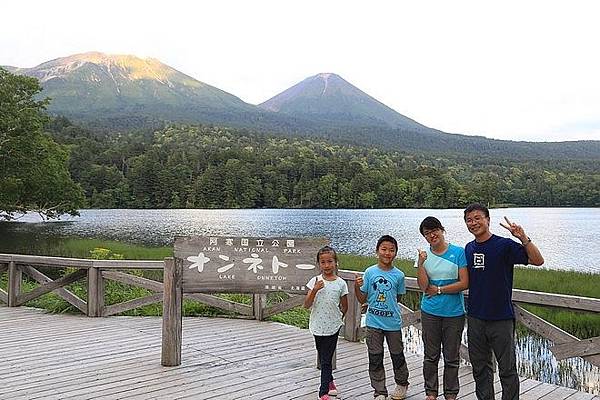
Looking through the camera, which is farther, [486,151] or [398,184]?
[486,151]

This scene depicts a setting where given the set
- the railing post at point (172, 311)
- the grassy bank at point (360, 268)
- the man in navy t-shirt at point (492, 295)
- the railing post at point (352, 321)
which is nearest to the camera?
the man in navy t-shirt at point (492, 295)

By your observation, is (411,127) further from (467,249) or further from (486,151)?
(467,249)

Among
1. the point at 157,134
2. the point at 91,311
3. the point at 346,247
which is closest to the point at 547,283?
the point at 91,311

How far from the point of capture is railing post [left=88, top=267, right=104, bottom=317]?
7.34 m

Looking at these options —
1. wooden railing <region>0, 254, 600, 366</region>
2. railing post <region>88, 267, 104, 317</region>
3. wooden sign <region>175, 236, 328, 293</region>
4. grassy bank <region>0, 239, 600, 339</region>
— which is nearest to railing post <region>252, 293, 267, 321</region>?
wooden railing <region>0, 254, 600, 366</region>

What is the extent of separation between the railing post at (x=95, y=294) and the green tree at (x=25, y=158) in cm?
2053

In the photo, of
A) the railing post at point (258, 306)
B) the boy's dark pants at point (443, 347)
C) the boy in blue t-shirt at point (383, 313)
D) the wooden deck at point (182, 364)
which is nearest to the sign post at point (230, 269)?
the wooden deck at point (182, 364)

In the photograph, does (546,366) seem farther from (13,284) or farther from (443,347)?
(13,284)

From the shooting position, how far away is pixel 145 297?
709 centimetres

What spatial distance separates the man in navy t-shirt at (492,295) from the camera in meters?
3.67

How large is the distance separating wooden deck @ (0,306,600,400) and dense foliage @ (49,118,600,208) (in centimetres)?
7187

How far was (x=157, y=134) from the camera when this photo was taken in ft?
374

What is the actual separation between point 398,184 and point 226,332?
8219 cm

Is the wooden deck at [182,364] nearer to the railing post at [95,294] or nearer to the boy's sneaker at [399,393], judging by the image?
the boy's sneaker at [399,393]
